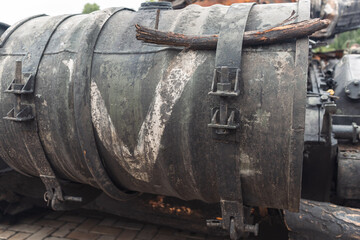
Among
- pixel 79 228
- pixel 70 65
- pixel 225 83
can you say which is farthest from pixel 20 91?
pixel 79 228

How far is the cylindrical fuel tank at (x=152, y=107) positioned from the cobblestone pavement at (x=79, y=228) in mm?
934

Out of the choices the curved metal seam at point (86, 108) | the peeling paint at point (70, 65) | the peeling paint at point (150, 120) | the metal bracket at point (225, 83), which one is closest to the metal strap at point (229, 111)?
the metal bracket at point (225, 83)

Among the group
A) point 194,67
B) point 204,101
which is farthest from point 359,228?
point 194,67

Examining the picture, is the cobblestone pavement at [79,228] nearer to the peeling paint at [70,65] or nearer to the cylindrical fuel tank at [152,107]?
the cylindrical fuel tank at [152,107]

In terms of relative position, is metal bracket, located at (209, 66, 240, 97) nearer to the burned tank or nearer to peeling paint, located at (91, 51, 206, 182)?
the burned tank

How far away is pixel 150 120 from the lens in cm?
190

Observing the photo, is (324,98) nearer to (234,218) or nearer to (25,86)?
(234,218)

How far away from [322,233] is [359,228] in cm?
21

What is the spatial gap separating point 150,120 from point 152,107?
0.24 feet

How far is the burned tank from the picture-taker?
170 cm

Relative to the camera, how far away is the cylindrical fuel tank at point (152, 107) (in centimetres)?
170

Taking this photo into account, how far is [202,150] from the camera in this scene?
1.84 metres

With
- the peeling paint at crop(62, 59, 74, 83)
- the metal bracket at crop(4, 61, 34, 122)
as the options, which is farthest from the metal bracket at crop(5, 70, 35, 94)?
the peeling paint at crop(62, 59, 74, 83)

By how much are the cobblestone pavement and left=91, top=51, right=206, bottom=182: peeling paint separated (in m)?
1.18
